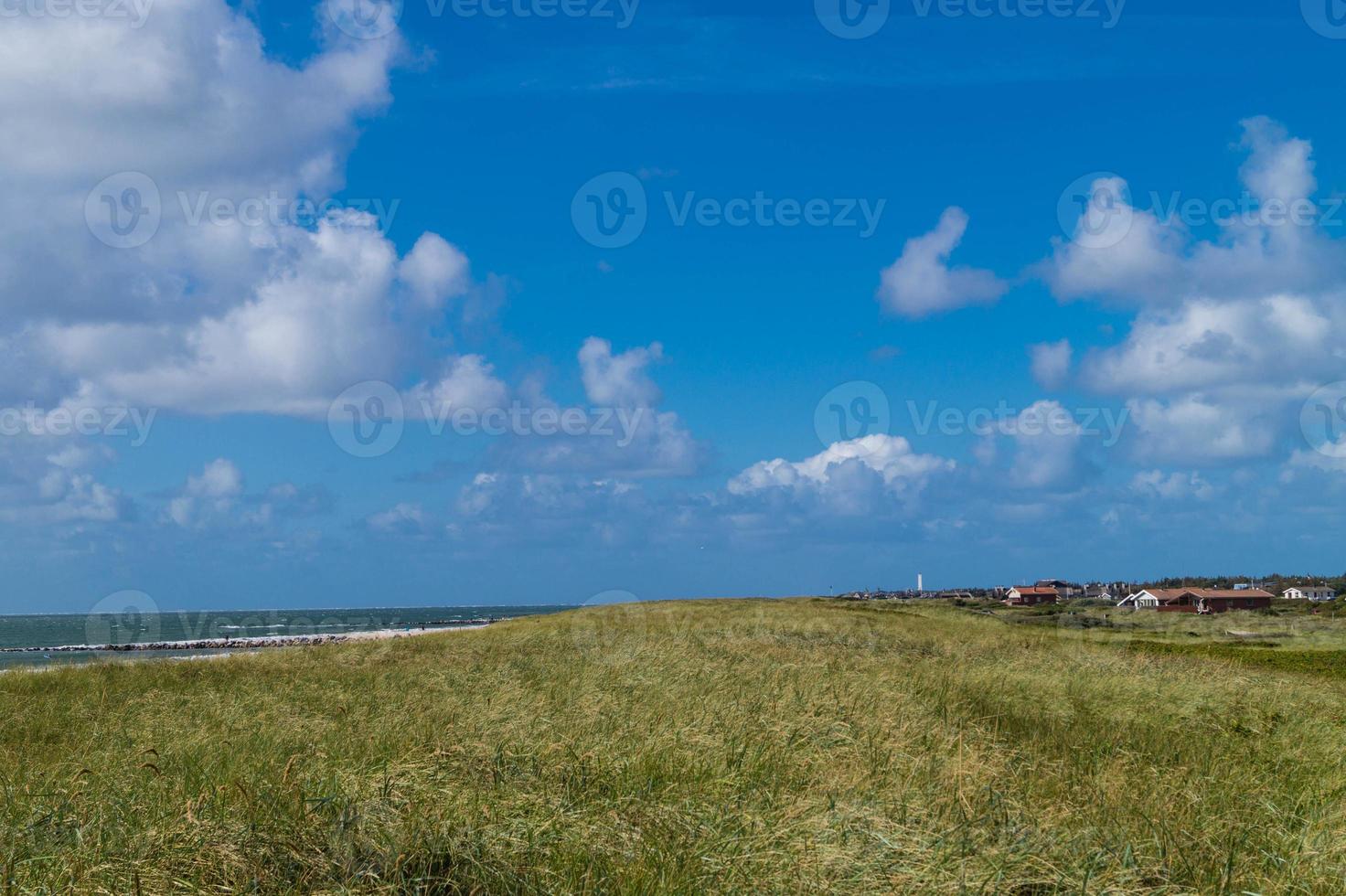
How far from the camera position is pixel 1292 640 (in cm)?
4009

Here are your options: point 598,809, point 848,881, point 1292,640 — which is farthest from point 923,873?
point 1292,640

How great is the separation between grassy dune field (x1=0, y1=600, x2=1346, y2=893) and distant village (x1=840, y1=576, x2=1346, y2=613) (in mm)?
68280

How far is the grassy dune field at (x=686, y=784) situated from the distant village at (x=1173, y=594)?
224 ft

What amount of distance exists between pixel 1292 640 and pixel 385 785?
151ft

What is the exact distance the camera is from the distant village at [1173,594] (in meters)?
98.2

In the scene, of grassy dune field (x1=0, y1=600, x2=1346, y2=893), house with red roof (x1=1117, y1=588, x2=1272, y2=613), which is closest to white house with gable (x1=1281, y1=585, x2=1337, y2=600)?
house with red roof (x1=1117, y1=588, x2=1272, y2=613)

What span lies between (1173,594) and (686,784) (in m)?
117

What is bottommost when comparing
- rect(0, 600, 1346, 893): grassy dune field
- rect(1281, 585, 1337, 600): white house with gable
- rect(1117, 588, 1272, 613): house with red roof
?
rect(1281, 585, 1337, 600): white house with gable

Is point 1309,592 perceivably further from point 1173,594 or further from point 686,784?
point 686,784

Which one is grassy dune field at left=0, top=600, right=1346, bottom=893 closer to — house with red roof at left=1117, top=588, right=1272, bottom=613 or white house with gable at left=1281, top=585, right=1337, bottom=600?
house with red roof at left=1117, top=588, right=1272, bottom=613

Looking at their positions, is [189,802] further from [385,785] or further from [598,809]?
[598,809]

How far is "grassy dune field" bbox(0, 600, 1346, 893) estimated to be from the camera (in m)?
4.89

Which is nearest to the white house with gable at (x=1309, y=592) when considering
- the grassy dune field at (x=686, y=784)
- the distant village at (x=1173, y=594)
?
the distant village at (x=1173, y=594)

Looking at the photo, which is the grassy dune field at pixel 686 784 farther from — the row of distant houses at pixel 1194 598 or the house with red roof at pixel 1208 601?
the house with red roof at pixel 1208 601
